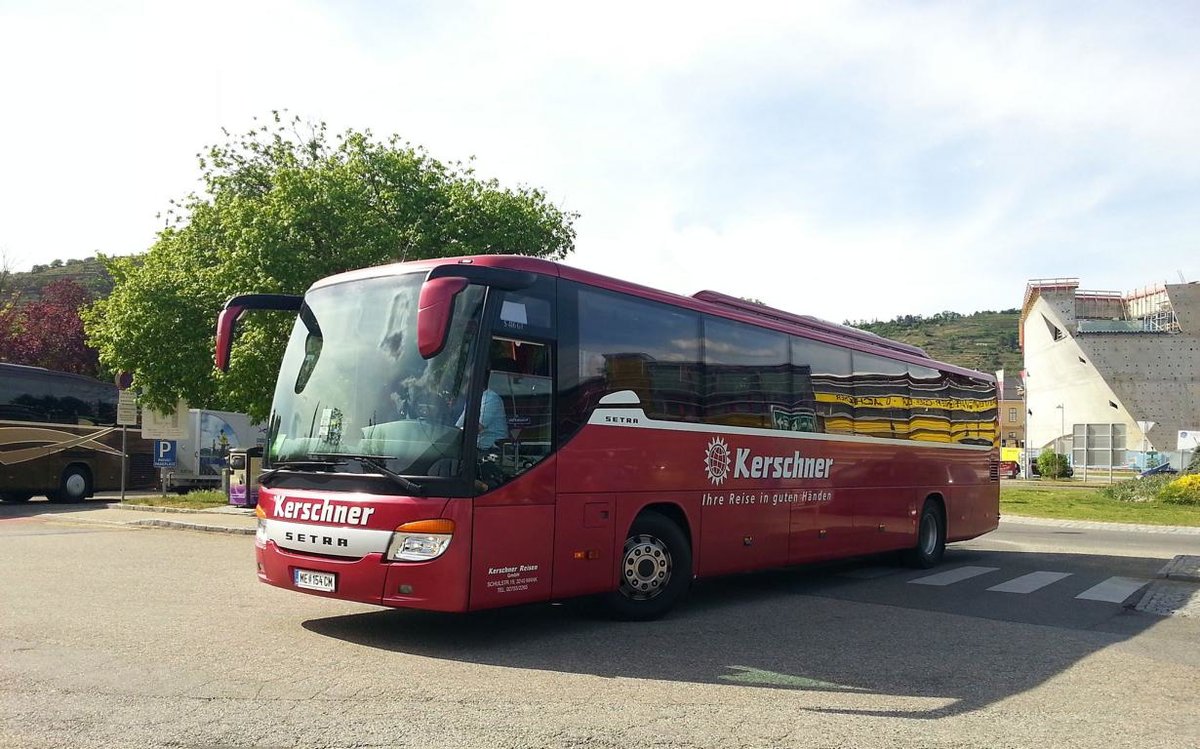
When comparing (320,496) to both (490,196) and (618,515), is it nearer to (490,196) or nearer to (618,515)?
→ (618,515)

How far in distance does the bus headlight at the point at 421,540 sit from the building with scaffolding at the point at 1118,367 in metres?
80.9

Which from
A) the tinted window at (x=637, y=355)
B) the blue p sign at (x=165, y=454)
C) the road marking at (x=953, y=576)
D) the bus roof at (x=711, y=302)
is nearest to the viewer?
the bus roof at (x=711, y=302)

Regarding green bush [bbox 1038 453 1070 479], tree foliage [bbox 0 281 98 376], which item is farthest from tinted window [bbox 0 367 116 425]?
green bush [bbox 1038 453 1070 479]

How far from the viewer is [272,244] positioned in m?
Answer: 25.3

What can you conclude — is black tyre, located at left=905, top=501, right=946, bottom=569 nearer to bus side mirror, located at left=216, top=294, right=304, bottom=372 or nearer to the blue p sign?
bus side mirror, located at left=216, top=294, right=304, bottom=372

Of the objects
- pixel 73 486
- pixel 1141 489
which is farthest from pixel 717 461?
pixel 1141 489

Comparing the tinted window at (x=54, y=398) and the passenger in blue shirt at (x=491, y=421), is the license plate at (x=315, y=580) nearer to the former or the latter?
the passenger in blue shirt at (x=491, y=421)

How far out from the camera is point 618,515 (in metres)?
9.02

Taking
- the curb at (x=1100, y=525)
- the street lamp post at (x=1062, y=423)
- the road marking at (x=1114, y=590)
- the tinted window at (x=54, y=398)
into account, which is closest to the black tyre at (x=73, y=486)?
the tinted window at (x=54, y=398)

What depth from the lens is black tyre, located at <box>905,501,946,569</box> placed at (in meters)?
14.9

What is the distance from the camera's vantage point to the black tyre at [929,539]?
14.9 m

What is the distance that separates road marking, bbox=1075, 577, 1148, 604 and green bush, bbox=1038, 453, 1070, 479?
5134cm

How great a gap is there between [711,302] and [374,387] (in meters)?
4.31

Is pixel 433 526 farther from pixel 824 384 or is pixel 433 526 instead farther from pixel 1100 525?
pixel 1100 525
